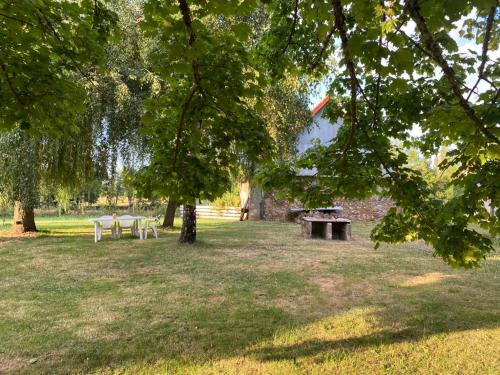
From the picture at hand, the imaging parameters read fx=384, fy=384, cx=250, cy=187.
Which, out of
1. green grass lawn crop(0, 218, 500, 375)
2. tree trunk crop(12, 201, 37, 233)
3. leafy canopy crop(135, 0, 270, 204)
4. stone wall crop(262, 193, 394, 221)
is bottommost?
green grass lawn crop(0, 218, 500, 375)

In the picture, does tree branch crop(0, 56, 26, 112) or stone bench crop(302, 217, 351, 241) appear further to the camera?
stone bench crop(302, 217, 351, 241)

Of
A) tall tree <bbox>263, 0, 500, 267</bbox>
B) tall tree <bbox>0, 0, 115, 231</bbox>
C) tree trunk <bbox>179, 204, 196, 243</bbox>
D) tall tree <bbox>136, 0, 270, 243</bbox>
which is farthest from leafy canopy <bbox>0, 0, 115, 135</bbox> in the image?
tree trunk <bbox>179, 204, 196, 243</bbox>

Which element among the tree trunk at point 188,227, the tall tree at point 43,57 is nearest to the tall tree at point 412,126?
the tall tree at point 43,57

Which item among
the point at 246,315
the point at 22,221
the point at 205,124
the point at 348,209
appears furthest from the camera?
the point at 348,209

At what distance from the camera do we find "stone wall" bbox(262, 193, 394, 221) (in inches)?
769

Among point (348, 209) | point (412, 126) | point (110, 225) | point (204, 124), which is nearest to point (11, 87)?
point (204, 124)

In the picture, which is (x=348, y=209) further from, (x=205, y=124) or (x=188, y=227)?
(x=205, y=124)

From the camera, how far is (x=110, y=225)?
11.4 m

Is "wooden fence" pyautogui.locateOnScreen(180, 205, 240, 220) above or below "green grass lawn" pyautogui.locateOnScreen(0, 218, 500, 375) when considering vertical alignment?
above

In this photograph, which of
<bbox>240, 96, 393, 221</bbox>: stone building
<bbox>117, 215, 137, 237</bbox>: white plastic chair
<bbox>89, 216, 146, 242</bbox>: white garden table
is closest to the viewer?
<bbox>89, 216, 146, 242</bbox>: white garden table

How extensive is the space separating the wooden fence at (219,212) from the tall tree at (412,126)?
57.2 ft

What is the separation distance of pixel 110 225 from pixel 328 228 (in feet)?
22.0

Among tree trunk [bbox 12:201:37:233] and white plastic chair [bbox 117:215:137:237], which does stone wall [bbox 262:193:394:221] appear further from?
tree trunk [bbox 12:201:37:233]

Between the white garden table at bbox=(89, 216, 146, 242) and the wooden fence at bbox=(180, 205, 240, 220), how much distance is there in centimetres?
945
